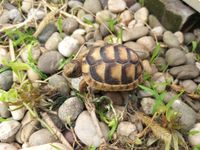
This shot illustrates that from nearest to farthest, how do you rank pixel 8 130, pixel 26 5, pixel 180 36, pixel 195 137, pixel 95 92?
pixel 195 137 → pixel 8 130 → pixel 95 92 → pixel 180 36 → pixel 26 5

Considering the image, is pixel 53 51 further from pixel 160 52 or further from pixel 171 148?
pixel 171 148

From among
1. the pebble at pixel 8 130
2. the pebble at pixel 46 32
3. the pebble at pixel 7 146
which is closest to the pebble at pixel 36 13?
the pebble at pixel 46 32

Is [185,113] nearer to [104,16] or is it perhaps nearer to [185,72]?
[185,72]

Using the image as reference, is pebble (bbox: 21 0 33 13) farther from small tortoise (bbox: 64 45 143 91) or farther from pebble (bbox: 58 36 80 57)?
small tortoise (bbox: 64 45 143 91)

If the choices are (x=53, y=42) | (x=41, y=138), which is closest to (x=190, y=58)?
(x=53, y=42)

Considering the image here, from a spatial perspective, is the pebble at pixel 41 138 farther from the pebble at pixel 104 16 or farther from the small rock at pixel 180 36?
the small rock at pixel 180 36

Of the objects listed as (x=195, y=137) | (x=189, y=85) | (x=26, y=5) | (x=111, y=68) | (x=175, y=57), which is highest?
(x=26, y=5)
